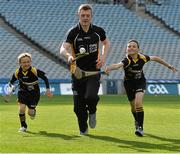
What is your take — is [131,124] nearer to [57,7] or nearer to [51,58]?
[51,58]

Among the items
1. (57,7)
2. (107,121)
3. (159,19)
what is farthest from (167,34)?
(107,121)

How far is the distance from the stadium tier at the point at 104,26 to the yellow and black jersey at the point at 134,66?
83.4 feet

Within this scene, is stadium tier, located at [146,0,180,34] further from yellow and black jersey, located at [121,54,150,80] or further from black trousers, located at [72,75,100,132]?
black trousers, located at [72,75,100,132]

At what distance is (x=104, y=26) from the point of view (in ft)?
137

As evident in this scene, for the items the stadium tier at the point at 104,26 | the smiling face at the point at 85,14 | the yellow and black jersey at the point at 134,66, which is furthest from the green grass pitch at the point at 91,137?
Result: the stadium tier at the point at 104,26

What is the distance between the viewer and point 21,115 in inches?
482

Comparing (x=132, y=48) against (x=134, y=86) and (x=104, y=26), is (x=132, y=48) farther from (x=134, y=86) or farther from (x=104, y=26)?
(x=104, y=26)

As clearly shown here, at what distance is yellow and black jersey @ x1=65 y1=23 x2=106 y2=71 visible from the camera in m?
11.1

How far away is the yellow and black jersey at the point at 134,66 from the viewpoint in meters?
11.8

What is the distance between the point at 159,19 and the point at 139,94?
3274cm

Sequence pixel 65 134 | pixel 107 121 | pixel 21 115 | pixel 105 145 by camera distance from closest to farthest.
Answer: pixel 105 145
pixel 65 134
pixel 21 115
pixel 107 121

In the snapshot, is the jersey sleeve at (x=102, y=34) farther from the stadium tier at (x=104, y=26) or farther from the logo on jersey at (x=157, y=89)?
the stadium tier at (x=104, y=26)

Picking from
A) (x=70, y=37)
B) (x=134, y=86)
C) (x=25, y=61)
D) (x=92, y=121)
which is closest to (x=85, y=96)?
(x=92, y=121)

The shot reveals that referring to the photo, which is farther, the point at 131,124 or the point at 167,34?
the point at 167,34
